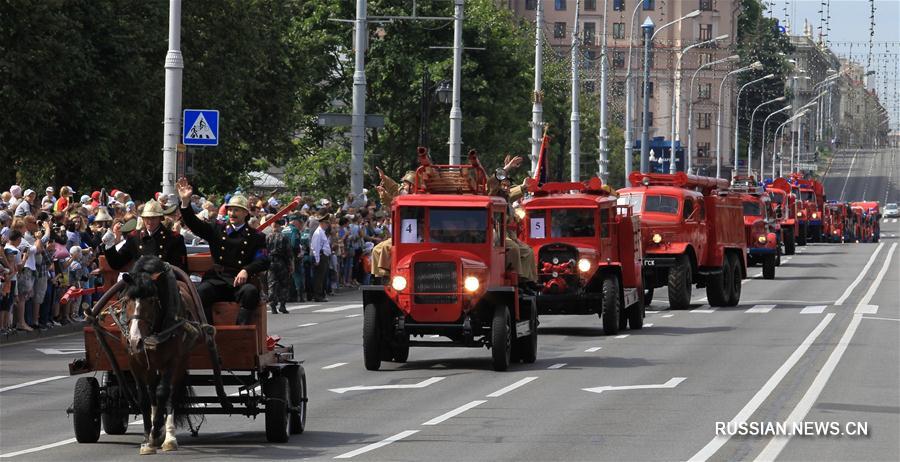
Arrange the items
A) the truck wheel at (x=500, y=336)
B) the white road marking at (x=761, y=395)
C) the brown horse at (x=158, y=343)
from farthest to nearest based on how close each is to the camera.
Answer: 1. the truck wheel at (x=500, y=336)
2. the white road marking at (x=761, y=395)
3. the brown horse at (x=158, y=343)

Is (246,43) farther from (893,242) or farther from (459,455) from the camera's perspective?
(893,242)

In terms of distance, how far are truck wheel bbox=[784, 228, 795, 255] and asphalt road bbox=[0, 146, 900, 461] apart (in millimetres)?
38956

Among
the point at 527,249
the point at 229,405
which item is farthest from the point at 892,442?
the point at 527,249

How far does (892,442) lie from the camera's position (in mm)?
16688

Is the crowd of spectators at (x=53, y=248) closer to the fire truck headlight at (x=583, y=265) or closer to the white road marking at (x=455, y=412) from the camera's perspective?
the fire truck headlight at (x=583, y=265)

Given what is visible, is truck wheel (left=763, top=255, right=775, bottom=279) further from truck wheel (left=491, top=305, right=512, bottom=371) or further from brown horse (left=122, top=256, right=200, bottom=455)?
brown horse (left=122, top=256, right=200, bottom=455)

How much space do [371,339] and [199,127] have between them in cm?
884

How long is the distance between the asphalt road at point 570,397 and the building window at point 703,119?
418 ft

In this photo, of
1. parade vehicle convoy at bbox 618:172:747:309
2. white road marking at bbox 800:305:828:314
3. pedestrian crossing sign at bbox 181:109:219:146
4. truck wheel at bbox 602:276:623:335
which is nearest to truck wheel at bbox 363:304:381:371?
truck wheel at bbox 602:276:623:335

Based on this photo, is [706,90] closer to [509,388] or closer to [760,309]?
[760,309]

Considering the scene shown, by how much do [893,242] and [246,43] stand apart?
5550 cm

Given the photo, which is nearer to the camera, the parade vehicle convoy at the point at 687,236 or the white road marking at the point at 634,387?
the white road marking at the point at 634,387

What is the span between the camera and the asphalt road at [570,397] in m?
16.0

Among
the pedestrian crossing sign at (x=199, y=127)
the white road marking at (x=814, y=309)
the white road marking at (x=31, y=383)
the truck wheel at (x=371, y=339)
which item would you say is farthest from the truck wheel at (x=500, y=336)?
the white road marking at (x=814, y=309)
